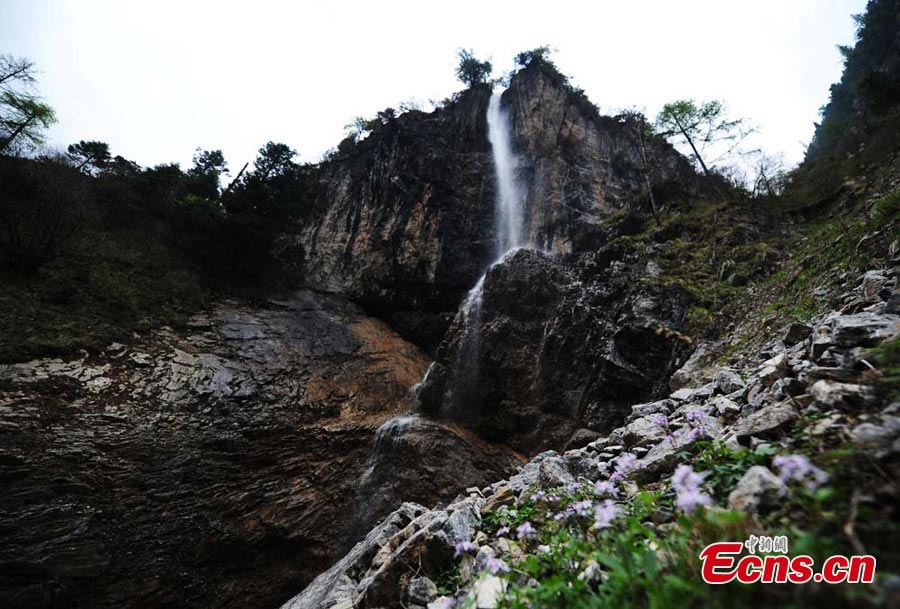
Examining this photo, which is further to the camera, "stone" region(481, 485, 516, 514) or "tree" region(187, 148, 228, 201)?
"tree" region(187, 148, 228, 201)

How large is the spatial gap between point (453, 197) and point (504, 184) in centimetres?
334

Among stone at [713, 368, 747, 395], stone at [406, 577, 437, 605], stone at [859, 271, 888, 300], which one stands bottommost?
stone at [406, 577, 437, 605]

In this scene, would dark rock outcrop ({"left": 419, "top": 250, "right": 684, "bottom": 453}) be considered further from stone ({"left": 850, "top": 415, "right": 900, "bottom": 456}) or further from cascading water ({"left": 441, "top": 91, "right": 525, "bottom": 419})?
stone ({"left": 850, "top": 415, "right": 900, "bottom": 456})

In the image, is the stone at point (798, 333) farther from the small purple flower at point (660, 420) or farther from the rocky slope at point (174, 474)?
the rocky slope at point (174, 474)

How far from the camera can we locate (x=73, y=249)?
44.9 feet

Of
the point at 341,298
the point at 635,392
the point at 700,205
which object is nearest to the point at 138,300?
the point at 341,298

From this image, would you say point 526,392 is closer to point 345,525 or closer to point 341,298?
point 345,525

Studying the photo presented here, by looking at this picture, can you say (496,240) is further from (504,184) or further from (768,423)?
(768,423)

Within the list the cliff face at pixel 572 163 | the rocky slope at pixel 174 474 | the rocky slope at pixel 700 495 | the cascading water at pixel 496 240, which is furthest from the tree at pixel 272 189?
the rocky slope at pixel 700 495

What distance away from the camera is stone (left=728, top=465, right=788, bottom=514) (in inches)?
51.0

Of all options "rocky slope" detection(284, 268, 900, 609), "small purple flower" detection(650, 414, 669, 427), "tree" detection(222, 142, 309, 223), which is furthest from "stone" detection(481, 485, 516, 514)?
"tree" detection(222, 142, 309, 223)

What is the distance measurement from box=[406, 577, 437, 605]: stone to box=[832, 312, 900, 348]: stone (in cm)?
329

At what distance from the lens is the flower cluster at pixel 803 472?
115 centimetres

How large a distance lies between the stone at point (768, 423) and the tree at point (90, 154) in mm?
30058
